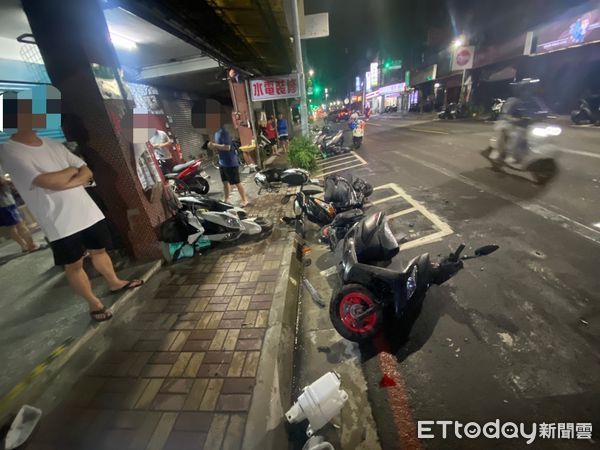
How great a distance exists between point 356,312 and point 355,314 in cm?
2

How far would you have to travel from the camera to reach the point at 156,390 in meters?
2.37

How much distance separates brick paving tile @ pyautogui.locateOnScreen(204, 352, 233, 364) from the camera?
259 centimetres

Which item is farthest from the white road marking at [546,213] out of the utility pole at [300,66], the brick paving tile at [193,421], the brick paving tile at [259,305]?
the utility pole at [300,66]

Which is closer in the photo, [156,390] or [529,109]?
[156,390]

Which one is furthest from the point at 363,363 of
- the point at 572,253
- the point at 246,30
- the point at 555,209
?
the point at 246,30

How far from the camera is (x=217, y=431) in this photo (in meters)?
2.01

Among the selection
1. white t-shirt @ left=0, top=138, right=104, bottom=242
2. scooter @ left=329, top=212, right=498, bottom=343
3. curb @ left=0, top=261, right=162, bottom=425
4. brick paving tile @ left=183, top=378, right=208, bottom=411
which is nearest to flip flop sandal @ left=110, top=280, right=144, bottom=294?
curb @ left=0, top=261, right=162, bottom=425

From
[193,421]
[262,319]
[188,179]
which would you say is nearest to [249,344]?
[262,319]

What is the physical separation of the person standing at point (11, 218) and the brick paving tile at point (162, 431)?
5.32m

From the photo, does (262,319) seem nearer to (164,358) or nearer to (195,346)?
(195,346)

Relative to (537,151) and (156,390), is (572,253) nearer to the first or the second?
(156,390)

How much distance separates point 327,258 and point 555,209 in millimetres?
4258

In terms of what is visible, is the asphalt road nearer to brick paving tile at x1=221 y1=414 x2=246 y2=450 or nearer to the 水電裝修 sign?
brick paving tile at x1=221 y1=414 x2=246 y2=450

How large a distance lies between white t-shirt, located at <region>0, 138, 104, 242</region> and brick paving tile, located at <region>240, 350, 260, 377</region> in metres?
2.27
